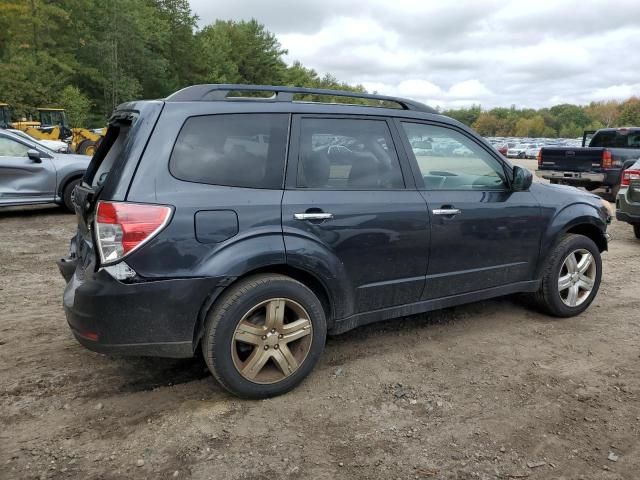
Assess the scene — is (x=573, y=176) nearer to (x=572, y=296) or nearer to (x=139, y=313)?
(x=572, y=296)

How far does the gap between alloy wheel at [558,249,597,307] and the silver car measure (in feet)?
27.4

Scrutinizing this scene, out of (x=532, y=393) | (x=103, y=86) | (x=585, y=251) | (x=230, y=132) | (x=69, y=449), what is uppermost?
(x=103, y=86)

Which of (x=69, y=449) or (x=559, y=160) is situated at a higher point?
(x=559, y=160)

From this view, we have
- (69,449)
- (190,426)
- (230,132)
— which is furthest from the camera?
(230,132)

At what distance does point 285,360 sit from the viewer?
10.7 ft

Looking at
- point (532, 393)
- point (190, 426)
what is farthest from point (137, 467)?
point (532, 393)

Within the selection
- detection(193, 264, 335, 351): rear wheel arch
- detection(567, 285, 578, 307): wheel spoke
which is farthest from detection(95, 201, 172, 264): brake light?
detection(567, 285, 578, 307): wheel spoke

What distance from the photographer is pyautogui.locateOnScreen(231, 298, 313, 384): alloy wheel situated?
316 centimetres

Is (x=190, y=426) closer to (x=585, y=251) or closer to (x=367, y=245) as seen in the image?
(x=367, y=245)

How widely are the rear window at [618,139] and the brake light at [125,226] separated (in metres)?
13.7

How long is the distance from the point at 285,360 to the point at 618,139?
13.3 meters

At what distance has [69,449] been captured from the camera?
2754 millimetres

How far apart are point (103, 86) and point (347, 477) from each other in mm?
54732

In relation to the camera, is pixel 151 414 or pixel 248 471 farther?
pixel 151 414
